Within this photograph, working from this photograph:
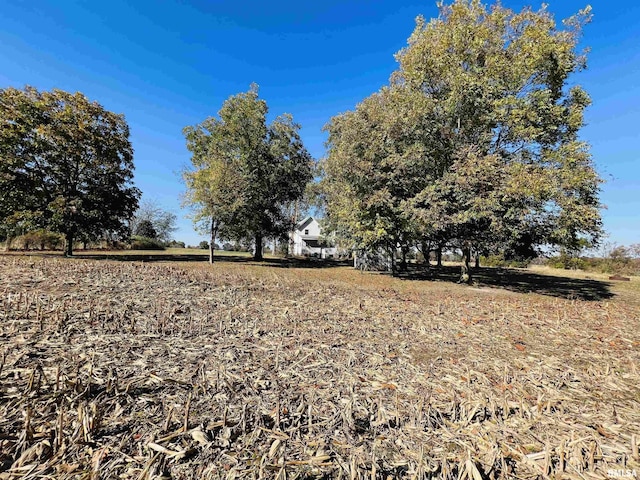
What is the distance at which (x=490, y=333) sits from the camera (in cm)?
571

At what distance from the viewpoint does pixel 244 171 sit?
23234mm

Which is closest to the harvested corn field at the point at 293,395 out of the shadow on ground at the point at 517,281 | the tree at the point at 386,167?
the shadow on ground at the point at 517,281

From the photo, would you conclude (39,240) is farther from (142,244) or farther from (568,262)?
(568,262)

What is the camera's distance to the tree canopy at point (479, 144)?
10.9 m

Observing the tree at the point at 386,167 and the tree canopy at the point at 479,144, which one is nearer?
the tree canopy at the point at 479,144

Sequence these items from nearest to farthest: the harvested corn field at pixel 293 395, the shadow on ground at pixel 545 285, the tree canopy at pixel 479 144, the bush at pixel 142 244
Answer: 1. the harvested corn field at pixel 293 395
2. the tree canopy at pixel 479 144
3. the shadow on ground at pixel 545 285
4. the bush at pixel 142 244

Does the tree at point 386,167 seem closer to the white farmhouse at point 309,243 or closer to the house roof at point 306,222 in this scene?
the white farmhouse at point 309,243

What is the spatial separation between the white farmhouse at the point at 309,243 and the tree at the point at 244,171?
934 inches

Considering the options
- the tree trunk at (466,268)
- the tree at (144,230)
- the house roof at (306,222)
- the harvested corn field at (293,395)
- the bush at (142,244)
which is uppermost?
the house roof at (306,222)

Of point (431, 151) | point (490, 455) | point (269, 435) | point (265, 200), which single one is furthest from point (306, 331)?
point (265, 200)

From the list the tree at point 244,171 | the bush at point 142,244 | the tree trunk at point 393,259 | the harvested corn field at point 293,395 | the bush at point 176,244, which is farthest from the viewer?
the bush at point 176,244

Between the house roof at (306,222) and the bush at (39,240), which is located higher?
the house roof at (306,222)

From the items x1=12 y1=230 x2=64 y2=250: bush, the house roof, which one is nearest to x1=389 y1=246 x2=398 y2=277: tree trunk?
x1=12 y1=230 x2=64 y2=250: bush

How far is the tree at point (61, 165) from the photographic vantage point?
16.6m
